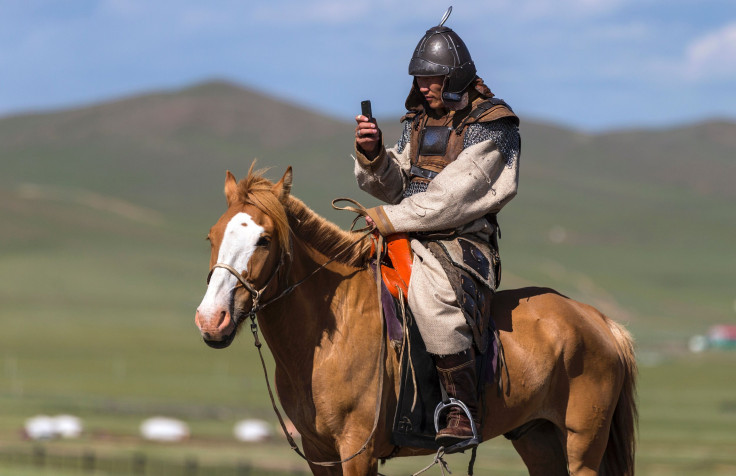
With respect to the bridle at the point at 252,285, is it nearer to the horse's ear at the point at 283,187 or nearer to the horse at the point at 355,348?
the horse at the point at 355,348

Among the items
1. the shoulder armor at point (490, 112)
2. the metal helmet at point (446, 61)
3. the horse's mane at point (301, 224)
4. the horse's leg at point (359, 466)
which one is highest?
the metal helmet at point (446, 61)

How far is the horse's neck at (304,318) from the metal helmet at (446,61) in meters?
1.29

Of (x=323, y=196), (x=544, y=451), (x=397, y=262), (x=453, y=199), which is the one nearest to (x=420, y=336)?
(x=397, y=262)

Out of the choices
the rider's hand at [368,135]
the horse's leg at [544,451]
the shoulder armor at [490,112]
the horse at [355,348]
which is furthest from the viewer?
the horse's leg at [544,451]

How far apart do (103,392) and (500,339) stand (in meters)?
42.2

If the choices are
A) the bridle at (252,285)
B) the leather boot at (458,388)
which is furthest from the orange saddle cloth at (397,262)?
the bridle at (252,285)

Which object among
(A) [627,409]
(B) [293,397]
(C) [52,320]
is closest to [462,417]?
(B) [293,397]

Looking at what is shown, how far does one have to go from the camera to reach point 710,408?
157 feet

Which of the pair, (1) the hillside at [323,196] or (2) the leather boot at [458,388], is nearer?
(2) the leather boot at [458,388]

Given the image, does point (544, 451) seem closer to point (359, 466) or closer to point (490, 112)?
point (359, 466)

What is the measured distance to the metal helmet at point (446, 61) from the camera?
6.51 m

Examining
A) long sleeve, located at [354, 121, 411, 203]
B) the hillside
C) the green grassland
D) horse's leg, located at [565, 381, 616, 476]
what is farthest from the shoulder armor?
the hillside

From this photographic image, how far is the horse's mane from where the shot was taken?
581cm

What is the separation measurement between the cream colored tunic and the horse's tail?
1.41 m
